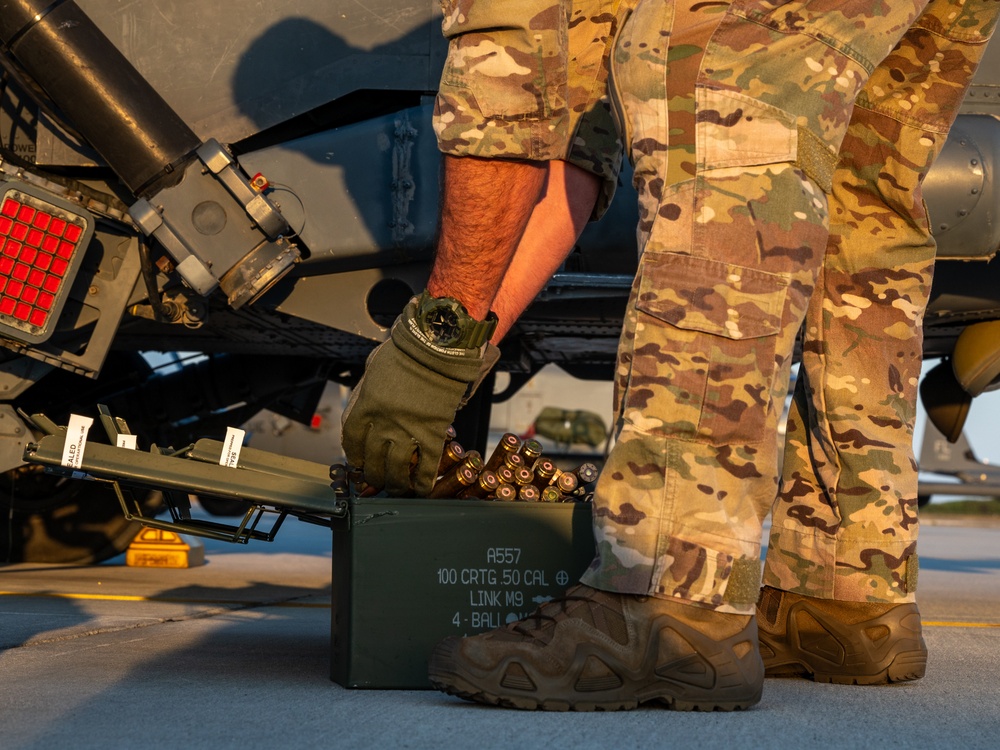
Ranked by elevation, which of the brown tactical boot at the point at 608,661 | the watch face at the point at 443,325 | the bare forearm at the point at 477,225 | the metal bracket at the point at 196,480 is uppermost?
the bare forearm at the point at 477,225

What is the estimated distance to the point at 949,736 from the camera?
1.56 metres

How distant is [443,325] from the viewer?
1.82 metres

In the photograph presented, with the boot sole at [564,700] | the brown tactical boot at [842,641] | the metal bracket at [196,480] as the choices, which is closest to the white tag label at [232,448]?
the metal bracket at [196,480]

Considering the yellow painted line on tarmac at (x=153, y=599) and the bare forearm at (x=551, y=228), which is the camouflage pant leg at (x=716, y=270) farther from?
the yellow painted line on tarmac at (x=153, y=599)

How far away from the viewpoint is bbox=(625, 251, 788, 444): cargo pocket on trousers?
169cm

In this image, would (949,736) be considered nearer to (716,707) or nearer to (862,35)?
(716,707)

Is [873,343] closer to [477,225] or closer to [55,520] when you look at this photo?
[477,225]

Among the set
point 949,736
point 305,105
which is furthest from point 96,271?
point 949,736

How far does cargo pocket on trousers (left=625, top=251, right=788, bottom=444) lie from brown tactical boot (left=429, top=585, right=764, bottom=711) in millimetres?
279

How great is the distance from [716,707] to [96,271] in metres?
2.27

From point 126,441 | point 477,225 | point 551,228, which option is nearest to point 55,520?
point 126,441

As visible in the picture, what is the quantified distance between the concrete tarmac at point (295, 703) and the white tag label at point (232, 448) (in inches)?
15.2

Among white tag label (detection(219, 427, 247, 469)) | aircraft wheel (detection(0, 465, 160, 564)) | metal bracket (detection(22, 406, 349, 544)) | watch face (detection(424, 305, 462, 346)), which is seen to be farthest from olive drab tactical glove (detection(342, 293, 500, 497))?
aircraft wheel (detection(0, 465, 160, 564))

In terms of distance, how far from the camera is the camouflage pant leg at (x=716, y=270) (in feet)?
5.55
